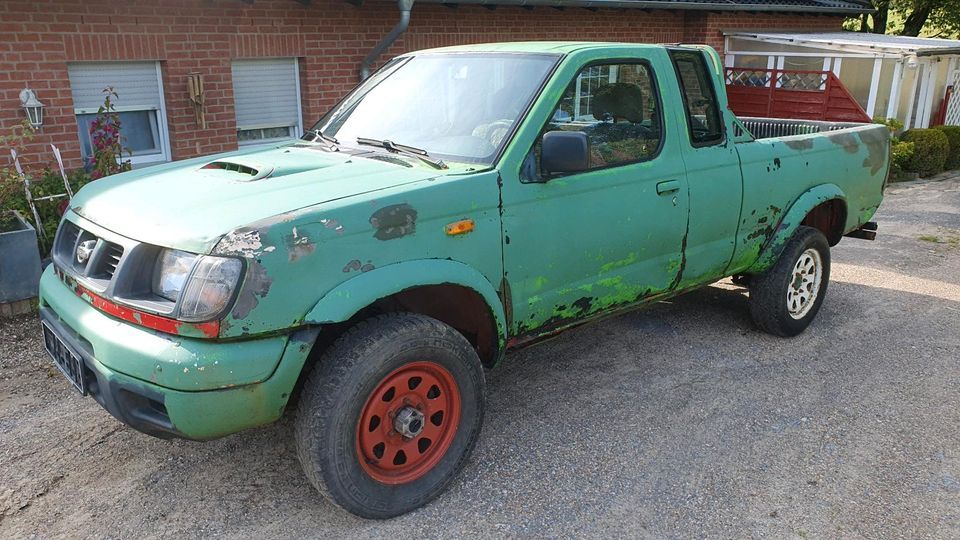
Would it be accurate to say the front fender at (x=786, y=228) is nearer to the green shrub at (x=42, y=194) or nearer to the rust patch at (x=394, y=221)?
the rust patch at (x=394, y=221)

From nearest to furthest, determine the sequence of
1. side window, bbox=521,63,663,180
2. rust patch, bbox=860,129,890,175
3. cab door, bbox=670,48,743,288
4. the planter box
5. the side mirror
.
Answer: the side mirror
side window, bbox=521,63,663,180
cab door, bbox=670,48,743,288
the planter box
rust patch, bbox=860,129,890,175

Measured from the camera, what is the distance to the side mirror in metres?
3.40

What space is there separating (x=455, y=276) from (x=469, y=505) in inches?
40.6

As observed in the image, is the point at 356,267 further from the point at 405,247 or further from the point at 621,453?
the point at 621,453

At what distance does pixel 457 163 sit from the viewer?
3545mm

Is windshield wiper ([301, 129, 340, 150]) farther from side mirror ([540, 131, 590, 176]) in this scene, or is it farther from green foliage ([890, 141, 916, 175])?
green foliage ([890, 141, 916, 175])

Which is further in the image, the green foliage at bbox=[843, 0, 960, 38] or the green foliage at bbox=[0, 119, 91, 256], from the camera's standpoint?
the green foliage at bbox=[843, 0, 960, 38]

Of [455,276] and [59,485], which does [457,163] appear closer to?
[455,276]

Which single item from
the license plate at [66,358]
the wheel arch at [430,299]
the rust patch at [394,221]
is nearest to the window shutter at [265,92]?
the license plate at [66,358]

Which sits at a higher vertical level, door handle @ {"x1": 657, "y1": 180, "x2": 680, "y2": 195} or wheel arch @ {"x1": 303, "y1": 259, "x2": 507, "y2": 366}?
door handle @ {"x1": 657, "y1": 180, "x2": 680, "y2": 195}

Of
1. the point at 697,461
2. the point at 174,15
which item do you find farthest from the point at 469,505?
the point at 174,15

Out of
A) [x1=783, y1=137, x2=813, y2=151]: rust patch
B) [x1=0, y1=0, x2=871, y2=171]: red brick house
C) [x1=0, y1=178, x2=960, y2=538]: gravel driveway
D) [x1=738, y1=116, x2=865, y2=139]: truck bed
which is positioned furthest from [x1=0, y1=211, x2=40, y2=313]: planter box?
[x1=738, y1=116, x2=865, y2=139]: truck bed

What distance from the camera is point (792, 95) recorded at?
13547 mm

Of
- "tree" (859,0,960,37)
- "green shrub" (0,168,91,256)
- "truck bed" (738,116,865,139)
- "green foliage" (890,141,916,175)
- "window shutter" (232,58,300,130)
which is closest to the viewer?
"green shrub" (0,168,91,256)
